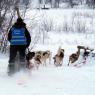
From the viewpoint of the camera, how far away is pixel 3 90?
8133 mm

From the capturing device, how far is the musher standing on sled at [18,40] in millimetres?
9281

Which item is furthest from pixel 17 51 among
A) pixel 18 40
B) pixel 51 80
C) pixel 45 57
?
pixel 45 57

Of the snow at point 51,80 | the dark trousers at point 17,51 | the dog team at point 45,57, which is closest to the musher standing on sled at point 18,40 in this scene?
the dark trousers at point 17,51

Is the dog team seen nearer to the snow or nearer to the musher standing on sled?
the snow

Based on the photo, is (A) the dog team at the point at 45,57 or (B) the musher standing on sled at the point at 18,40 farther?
(A) the dog team at the point at 45,57

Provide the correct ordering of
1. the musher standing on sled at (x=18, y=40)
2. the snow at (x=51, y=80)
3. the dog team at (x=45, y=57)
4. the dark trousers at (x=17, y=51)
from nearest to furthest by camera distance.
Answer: the snow at (x=51, y=80) → the musher standing on sled at (x=18, y=40) → the dark trousers at (x=17, y=51) → the dog team at (x=45, y=57)

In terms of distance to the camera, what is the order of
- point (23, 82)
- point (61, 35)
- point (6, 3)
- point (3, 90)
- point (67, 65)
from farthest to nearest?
point (61, 35) → point (6, 3) → point (67, 65) → point (23, 82) → point (3, 90)

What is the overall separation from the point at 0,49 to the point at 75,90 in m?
6.31

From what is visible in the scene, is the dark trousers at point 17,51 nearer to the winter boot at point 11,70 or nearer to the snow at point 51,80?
the winter boot at point 11,70

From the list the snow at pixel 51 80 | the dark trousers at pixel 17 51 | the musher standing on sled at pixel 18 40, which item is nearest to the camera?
the snow at pixel 51 80

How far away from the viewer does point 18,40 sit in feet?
30.7

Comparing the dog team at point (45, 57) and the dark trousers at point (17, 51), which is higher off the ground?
the dark trousers at point (17, 51)

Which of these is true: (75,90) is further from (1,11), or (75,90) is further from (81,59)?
(1,11)

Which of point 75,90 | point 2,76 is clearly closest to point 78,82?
point 75,90
